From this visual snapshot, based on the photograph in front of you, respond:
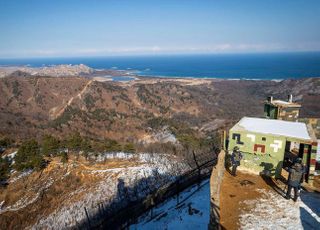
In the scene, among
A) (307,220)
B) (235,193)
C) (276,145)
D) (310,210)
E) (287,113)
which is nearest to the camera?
(307,220)

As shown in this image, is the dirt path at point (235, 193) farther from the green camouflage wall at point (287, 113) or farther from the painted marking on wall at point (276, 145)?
the green camouflage wall at point (287, 113)

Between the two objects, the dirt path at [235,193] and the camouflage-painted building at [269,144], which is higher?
the camouflage-painted building at [269,144]

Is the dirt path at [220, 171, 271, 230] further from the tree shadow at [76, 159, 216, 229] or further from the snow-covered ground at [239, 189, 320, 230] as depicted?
the tree shadow at [76, 159, 216, 229]

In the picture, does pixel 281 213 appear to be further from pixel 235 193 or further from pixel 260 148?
pixel 260 148

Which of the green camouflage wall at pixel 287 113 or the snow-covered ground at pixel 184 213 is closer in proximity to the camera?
the snow-covered ground at pixel 184 213

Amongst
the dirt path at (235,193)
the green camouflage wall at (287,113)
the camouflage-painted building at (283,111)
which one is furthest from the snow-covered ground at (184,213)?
the green camouflage wall at (287,113)

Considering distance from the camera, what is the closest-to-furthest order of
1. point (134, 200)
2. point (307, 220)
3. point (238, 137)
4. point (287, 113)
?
point (307, 220)
point (238, 137)
point (287, 113)
point (134, 200)

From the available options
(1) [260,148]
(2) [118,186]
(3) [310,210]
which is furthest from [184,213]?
(2) [118,186]
